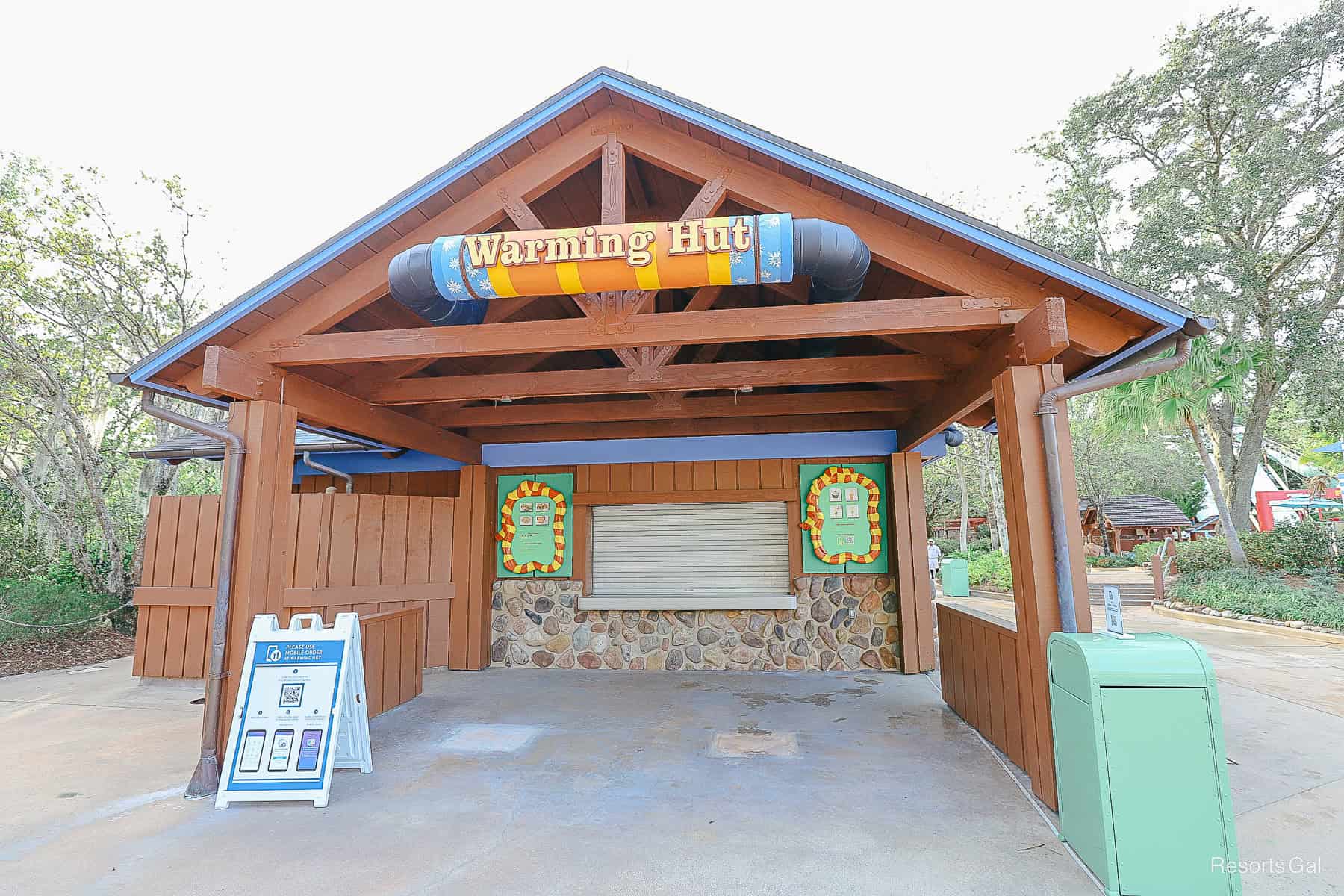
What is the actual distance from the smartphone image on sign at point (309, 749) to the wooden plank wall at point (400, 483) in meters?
4.63

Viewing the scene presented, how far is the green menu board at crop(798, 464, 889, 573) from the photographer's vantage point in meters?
7.78

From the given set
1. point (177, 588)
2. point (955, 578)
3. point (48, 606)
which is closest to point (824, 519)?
point (177, 588)

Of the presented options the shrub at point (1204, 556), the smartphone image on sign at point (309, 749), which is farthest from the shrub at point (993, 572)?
the smartphone image on sign at point (309, 749)

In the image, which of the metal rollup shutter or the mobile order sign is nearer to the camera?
the mobile order sign

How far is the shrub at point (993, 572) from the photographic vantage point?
1894cm

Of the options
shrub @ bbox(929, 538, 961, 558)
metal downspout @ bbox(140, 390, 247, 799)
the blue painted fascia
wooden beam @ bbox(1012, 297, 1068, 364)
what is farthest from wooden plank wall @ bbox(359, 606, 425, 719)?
shrub @ bbox(929, 538, 961, 558)

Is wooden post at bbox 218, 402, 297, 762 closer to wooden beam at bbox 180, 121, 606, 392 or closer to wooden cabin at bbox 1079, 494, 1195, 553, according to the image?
wooden beam at bbox 180, 121, 606, 392

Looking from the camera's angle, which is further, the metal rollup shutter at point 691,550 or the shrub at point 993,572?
the shrub at point 993,572

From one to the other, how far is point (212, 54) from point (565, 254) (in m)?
12.0

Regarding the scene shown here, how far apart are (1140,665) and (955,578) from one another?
15.6 meters

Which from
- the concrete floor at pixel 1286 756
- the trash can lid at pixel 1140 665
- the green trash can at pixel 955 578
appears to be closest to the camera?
the trash can lid at pixel 1140 665

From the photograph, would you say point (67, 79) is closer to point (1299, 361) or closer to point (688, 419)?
point (688, 419)

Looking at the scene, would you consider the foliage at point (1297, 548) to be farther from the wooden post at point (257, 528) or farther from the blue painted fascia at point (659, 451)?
the wooden post at point (257, 528)

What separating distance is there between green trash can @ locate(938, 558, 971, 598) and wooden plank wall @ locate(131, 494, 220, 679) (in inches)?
632
